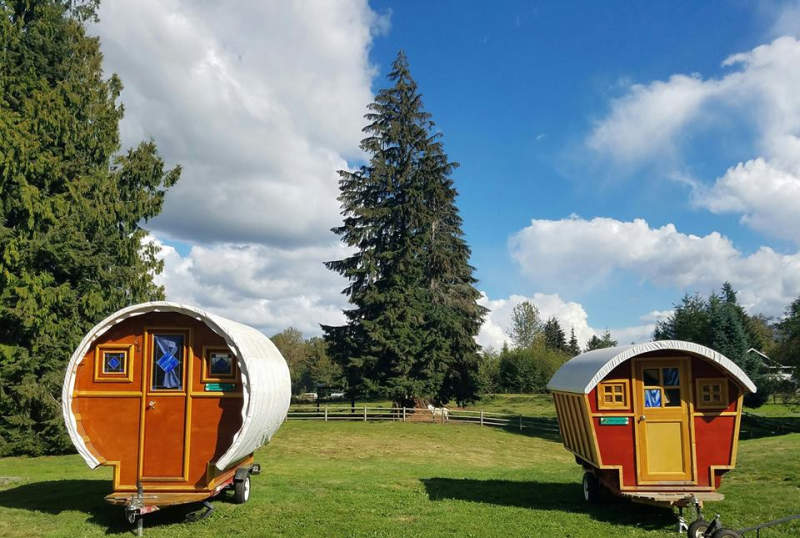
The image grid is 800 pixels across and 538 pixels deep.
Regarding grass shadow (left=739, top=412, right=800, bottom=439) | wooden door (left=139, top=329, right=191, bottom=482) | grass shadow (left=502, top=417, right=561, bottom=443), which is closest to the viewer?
wooden door (left=139, top=329, right=191, bottom=482)

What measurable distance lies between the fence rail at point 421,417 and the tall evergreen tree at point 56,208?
13.7m

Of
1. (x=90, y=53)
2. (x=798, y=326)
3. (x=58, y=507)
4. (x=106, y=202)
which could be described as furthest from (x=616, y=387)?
(x=798, y=326)

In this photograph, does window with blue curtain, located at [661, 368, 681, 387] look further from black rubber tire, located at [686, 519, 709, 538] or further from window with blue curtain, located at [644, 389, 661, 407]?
black rubber tire, located at [686, 519, 709, 538]

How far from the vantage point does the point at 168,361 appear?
1129cm

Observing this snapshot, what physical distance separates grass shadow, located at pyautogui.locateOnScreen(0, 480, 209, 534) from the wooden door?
0.95 meters

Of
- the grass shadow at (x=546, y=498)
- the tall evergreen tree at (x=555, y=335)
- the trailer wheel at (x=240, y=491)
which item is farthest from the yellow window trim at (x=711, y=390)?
the tall evergreen tree at (x=555, y=335)

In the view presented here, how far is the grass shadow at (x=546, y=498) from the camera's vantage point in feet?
37.1

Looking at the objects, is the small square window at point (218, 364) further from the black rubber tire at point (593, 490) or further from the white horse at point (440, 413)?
the white horse at point (440, 413)

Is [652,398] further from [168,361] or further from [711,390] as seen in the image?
[168,361]

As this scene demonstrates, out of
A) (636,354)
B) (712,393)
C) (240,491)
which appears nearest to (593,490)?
(712,393)

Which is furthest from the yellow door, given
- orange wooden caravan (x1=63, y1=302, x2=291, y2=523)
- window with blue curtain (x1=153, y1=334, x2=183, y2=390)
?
window with blue curtain (x1=153, y1=334, x2=183, y2=390)

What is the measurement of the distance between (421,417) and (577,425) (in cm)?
2398

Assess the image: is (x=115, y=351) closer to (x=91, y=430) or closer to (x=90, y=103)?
(x=91, y=430)

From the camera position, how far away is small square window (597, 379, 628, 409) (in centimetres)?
1141
